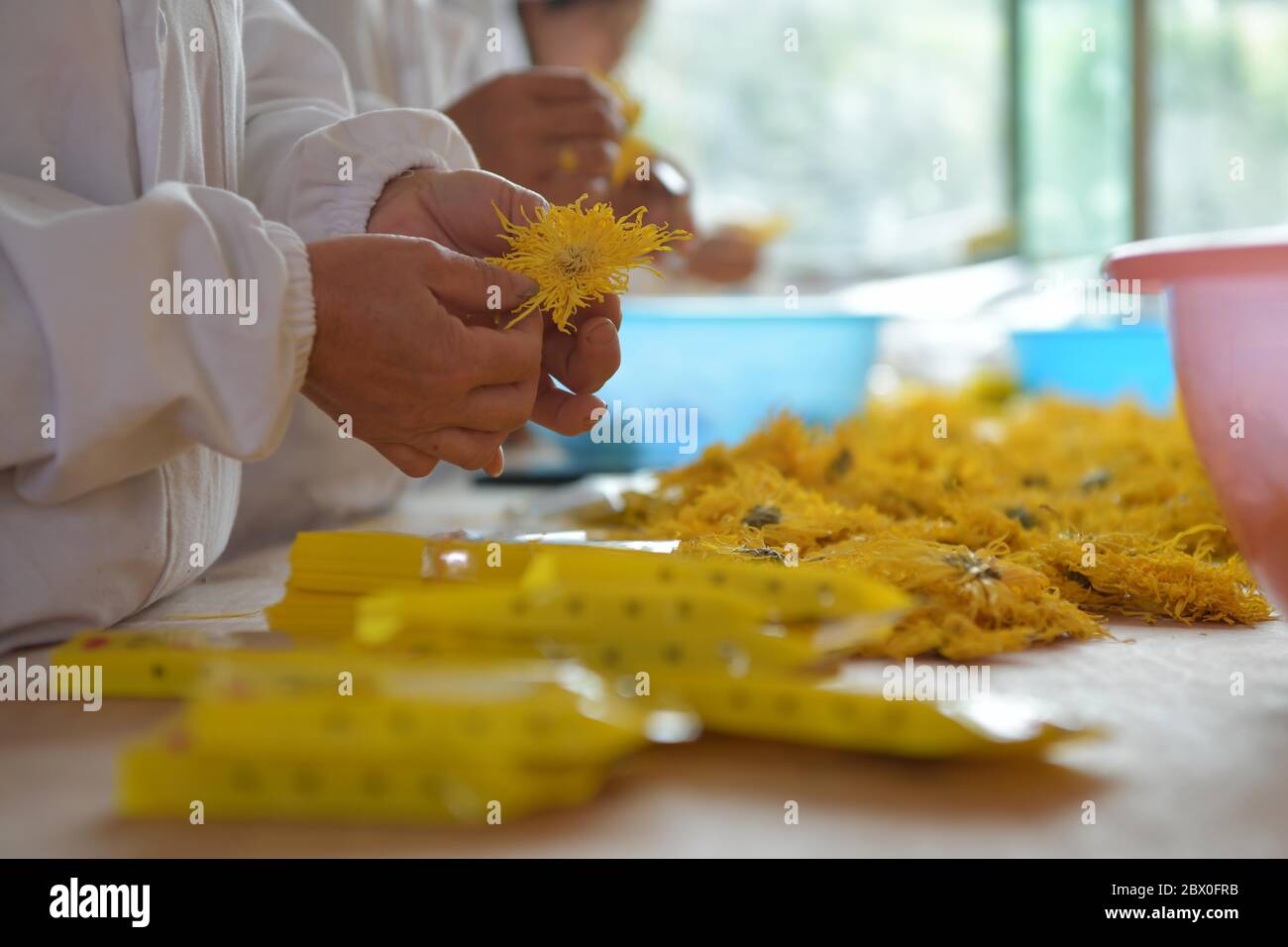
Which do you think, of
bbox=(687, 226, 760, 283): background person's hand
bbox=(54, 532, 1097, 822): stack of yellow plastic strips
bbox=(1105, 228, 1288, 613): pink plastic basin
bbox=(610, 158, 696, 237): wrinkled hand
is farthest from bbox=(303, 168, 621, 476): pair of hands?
bbox=(687, 226, 760, 283): background person's hand

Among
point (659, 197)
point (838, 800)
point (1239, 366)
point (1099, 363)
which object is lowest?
point (838, 800)

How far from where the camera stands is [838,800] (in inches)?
14.1

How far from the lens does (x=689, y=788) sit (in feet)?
1.22

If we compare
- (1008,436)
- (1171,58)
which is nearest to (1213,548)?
(1008,436)

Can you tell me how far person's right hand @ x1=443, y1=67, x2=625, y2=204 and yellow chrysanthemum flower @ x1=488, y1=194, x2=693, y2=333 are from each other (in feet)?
1.28

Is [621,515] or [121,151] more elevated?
[121,151]

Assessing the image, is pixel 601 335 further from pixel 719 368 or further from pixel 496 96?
pixel 719 368

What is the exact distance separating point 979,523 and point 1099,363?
117 centimetres

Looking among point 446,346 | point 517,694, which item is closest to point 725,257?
point 446,346

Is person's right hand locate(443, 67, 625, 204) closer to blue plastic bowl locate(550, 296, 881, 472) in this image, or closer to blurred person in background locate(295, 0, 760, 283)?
blurred person in background locate(295, 0, 760, 283)

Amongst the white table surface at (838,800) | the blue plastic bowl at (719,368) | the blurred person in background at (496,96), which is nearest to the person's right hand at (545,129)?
the blurred person in background at (496,96)
